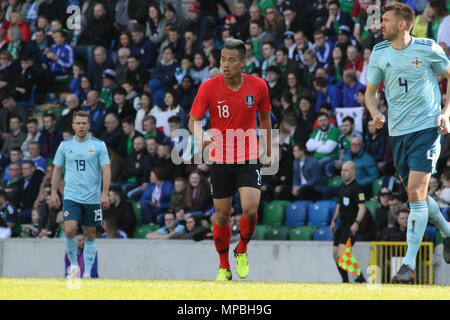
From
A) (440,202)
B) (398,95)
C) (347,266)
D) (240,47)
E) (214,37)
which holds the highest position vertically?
(214,37)

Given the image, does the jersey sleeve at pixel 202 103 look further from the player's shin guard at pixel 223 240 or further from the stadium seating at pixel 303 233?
the stadium seating at pixel 303 233

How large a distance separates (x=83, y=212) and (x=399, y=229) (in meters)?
4.81


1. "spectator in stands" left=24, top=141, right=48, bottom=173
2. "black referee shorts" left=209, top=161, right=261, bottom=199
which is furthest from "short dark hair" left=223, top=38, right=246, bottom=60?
"spectator in stands" left=24, top=141, right=48, bottom=173

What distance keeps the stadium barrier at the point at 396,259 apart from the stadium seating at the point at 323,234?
1106 millimetres

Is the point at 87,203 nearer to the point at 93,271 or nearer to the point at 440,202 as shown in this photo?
the point at 93,271

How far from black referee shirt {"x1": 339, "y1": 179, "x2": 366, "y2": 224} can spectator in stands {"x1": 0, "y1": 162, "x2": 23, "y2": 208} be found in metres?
7.03

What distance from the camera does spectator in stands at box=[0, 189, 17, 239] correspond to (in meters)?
16.7

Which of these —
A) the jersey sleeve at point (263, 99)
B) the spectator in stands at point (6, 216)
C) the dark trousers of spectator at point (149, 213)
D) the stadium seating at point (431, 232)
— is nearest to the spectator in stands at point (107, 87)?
the spectator in stands at point (6, 216)

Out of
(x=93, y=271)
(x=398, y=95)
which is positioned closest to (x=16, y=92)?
(x=93, y=271)

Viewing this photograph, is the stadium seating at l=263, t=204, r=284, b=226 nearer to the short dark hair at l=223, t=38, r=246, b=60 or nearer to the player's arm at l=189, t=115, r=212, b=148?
the player's arm at l=189, t=115, r=212, b=148

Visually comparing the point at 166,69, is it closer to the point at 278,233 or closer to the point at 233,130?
the point at 278,233
